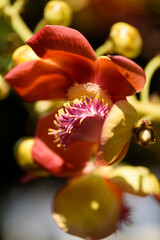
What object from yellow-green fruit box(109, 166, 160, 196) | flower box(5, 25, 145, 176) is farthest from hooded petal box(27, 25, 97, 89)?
yellow-green fruit box(109, 166, 160, 196)

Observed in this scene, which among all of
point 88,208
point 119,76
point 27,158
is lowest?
point 88,208

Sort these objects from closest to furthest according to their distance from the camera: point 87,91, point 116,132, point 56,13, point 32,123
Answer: point 116,132 → point 87,91 → point 56,13 → point 32,123

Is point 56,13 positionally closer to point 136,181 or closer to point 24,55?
point 24,55

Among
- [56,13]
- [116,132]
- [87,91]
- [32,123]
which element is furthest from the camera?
[32,123]

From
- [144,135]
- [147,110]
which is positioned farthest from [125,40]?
[144,135]

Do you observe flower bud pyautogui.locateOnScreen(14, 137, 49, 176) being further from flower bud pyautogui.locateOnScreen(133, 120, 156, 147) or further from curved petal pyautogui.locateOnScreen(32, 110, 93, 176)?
flower bud pyautogui.locateOnScreen(133, 120, 156, 147)

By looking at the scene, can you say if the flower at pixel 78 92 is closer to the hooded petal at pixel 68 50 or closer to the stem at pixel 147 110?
the hooded petal at pixel 68 50
